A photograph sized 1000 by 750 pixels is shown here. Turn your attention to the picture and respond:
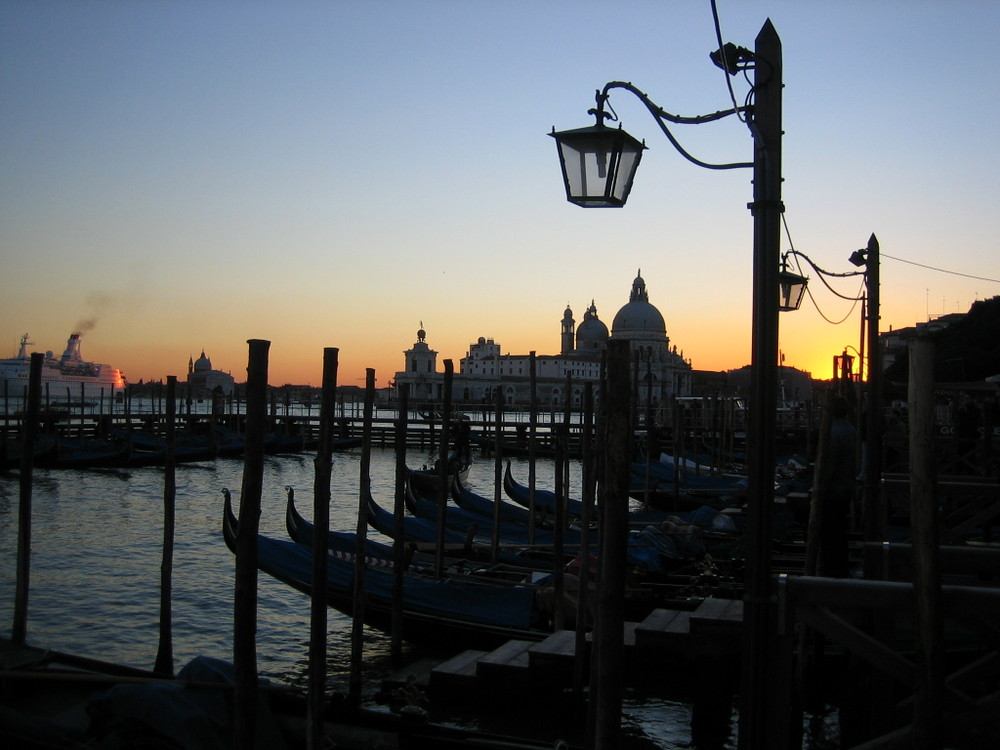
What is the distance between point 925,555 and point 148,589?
329 inches

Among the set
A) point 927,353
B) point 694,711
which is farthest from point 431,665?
point 927,353

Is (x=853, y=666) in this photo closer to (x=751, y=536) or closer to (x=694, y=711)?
(x=694, y=711)

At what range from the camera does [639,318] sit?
79.9 m

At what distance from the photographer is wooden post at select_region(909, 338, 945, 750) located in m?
2.41

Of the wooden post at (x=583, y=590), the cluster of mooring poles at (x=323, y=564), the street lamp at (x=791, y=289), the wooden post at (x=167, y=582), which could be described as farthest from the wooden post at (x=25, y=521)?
the street lamp at (x=791, y=289)

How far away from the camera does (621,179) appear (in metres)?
2.81

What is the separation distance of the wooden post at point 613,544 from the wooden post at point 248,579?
125 centimetres

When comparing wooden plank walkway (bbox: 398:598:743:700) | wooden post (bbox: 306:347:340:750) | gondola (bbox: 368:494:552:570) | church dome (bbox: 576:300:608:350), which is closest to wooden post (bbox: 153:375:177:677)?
wooden plank walkway (bbox: 398:598:743:700)

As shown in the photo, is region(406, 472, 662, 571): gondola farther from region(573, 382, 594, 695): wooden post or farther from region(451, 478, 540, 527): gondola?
region(573, 382, 594, 695): wooden post

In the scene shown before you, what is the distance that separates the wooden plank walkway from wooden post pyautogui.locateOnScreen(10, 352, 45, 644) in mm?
→ 1926

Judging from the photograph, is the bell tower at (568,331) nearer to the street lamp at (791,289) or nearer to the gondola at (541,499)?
the gondola at (541,499)

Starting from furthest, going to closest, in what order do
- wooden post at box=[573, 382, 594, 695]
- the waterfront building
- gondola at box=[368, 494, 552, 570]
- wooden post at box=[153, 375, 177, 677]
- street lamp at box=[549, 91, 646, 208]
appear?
the waterfront building, gondola at box=[368, 494, 552, 570], wooden post at box=[153, 375, 177, 677], wooden post at box=[573, 382, 594, 695], street lamp at box=[549, 91, 646, 208]

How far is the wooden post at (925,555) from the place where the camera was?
2.41 meters

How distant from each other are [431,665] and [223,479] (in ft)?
53.6
